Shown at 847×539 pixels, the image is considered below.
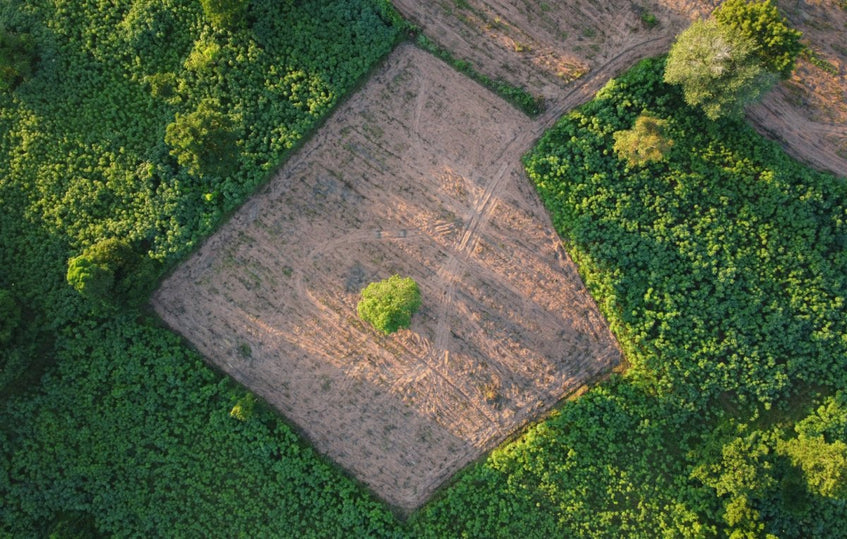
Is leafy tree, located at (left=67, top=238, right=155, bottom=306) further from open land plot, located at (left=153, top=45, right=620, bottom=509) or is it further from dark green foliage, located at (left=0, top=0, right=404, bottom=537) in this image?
open land plot, located at (left=153, top=45, right=620, bottom=509)

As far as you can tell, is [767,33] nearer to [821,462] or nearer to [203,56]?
[821,462]

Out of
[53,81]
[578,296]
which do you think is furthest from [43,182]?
[578,296]

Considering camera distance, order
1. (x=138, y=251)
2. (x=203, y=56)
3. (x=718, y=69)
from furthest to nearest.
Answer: (x=138, y=251), (x=203, y=56), (x=718, y=69)

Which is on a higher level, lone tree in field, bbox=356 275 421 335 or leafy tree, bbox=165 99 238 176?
leafy tree, bbox=165 99 238 176

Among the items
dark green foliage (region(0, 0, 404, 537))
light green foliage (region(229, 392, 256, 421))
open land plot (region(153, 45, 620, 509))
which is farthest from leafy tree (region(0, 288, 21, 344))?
light green foliage (region(229, 392, 256, 421))

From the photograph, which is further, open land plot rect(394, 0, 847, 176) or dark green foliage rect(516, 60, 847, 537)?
open land plot rect(394, 0, 847, 176)

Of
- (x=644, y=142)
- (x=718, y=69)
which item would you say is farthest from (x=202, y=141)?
(x=718, y=69)
